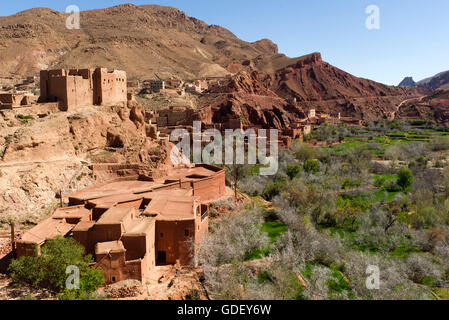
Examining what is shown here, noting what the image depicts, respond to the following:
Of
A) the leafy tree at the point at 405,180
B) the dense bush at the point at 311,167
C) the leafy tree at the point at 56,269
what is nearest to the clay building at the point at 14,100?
the leafy tree at the point at 56,269

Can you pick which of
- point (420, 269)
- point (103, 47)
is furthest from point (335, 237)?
point (103, 47)

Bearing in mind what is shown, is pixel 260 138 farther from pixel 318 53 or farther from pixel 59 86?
pixel 318 53

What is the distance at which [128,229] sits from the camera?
11.0m

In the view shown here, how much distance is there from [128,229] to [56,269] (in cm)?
235

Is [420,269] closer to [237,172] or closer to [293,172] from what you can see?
[237,172]

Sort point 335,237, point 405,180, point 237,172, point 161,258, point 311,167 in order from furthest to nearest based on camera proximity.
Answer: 1. point 311,167
2. point 405,180
3. point 237,172
4. point 335,237
5. point 161,258

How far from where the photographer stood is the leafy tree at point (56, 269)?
9352mm

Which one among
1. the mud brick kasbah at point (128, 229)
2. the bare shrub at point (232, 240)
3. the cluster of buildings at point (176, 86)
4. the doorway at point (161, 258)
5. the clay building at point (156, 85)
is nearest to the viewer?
the mud brick kasbah at point (128, 229)

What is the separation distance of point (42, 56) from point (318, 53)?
71.8 metres

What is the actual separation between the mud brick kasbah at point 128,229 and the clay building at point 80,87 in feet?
23.1

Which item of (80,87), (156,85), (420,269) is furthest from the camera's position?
(156,85)

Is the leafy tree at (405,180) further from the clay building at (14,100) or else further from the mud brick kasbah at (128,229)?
the clay building at (14,100)

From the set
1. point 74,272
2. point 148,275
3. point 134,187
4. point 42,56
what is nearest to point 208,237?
point 148,275

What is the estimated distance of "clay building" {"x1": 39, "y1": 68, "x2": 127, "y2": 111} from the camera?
19.6 meters
